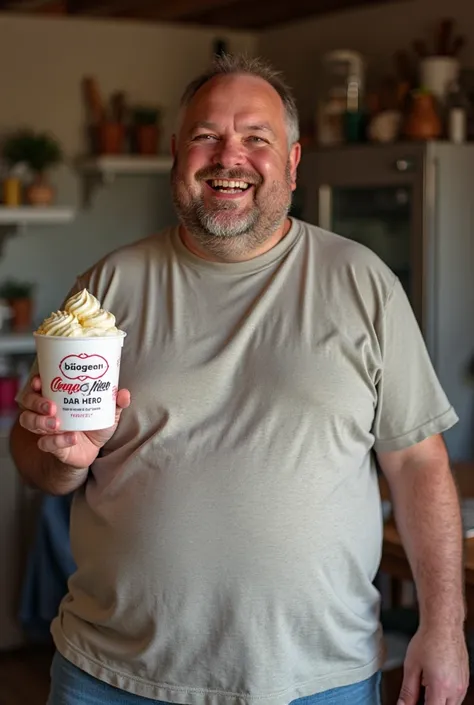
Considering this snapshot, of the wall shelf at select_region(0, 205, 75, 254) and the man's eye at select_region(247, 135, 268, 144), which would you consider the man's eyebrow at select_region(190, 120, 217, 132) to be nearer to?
the man's eye at select_region(247, 135, 268, 144)

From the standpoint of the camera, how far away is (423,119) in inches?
148

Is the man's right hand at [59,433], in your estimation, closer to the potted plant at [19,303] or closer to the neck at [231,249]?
the neck at [231,249]

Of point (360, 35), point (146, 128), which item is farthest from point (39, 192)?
point (360, 35)

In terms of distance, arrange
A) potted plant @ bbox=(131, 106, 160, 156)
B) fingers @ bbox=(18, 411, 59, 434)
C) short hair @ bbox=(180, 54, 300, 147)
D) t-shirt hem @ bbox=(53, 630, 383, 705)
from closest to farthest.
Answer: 1. fingers @ bbox=(18, 411, 59, 434)
2. t-shirt hem @ bbox=(53, 630, 383, 705)
3. short hair @ bbox=(180, 54, 300, 147)
4. potted plant @ bbox=(131, 106, 160, 156)

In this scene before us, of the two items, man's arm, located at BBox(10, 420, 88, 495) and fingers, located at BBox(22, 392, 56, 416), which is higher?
fingers, located at BBox(22, 392, 56, 416)

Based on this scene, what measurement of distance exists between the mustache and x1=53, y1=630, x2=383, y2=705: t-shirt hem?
2.57 feet

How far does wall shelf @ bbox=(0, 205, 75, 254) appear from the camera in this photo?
416cm

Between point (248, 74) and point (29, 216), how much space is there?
250 cm

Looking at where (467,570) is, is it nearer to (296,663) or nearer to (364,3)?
(296,663)

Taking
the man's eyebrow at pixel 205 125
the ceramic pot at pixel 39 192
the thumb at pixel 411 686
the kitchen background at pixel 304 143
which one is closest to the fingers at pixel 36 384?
the man's eyebrow at pixel 205 125

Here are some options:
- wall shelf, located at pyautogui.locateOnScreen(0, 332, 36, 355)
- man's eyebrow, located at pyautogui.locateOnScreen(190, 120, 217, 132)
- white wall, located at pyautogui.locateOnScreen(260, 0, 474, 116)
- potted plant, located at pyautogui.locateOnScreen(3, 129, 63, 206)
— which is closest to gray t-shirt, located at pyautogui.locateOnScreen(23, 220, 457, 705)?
man's eyebrow, located at pyautogui.locateOnScreen(190, 120, 217, 132)

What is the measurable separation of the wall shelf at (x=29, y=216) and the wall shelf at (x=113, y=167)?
8.5 inches

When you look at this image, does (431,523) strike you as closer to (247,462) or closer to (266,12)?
(247,462)

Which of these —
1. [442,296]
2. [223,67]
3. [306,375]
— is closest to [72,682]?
[306,375]
